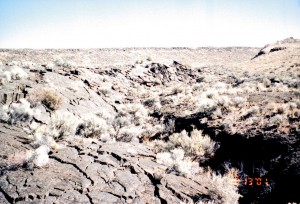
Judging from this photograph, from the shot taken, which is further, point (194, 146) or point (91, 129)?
point (91, 129)

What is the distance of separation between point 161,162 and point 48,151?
359 centimetres

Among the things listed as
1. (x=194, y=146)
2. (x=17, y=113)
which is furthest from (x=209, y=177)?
(x=17, y=113)

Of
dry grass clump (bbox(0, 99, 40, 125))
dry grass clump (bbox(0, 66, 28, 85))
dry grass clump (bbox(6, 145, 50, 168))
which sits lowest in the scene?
dry grass clump (bbox(6, 145, 50, 168))

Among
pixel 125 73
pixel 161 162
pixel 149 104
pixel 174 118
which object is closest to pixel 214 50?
pixel 125 73

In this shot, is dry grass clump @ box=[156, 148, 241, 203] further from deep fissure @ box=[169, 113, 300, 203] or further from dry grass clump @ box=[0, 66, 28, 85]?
dry grass clump @ box=[0, 66, 28, 85]

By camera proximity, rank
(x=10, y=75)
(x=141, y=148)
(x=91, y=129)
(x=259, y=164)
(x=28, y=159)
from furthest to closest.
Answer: (x=10, y=75) → (x=91, y=129) → (x=141, y=148) → (x=259, y=164) → (x=28, y=159)

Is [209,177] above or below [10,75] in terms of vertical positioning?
below

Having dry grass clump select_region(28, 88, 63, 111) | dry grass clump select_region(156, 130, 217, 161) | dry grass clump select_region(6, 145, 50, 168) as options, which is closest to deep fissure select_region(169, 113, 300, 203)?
dry grass clump select_region(156, 130, 217, 161)

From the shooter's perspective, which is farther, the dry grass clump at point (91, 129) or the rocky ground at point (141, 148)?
the dry grass clump at point (91, 129)

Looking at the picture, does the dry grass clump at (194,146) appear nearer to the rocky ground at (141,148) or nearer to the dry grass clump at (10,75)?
the rocky ground at (141,148)

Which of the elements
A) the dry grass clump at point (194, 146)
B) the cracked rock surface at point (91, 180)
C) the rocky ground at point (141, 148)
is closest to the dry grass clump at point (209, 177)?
the rocky ground at point (141, 148)
